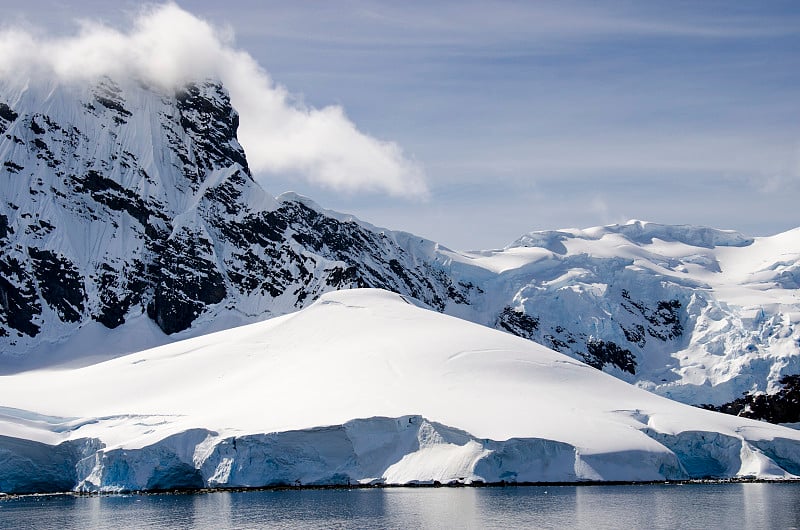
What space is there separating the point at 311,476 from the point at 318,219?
91.8 meters

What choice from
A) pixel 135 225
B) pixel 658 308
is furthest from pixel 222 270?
pixel 658 308

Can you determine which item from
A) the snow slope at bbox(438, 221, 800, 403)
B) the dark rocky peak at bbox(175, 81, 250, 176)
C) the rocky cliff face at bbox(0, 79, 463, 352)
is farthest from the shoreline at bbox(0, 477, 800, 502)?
the dark rocky peak at bbox(175, 81, 250, 176)

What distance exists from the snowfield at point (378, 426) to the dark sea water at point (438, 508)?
1962mm

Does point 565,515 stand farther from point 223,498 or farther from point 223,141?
point 223,141

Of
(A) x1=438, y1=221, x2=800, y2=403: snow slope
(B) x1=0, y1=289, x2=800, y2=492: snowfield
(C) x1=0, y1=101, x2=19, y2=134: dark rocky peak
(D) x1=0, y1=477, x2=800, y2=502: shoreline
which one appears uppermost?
(C) x1=0, y1=101, x2=19, y2=134: dark rocky peak

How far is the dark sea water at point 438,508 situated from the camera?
176ft

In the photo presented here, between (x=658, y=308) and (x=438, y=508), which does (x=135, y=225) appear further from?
(x=438, y=508)

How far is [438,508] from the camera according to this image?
59812 mm

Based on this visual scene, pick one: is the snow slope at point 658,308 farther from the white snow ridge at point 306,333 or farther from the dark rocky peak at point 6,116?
the dark rocky peak at point 6,116

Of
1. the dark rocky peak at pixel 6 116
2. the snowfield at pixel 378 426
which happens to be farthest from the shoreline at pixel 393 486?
the dark rocky peak at pixel 6 116

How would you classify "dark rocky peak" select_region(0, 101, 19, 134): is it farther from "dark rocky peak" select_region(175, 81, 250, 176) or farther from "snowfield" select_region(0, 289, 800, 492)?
"snowfield" select_region(0, 289, 800, 492)

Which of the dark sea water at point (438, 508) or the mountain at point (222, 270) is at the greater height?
the mountain at point (222, 270)

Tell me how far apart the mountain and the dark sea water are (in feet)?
193

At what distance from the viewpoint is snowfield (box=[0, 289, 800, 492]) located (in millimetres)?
73000
